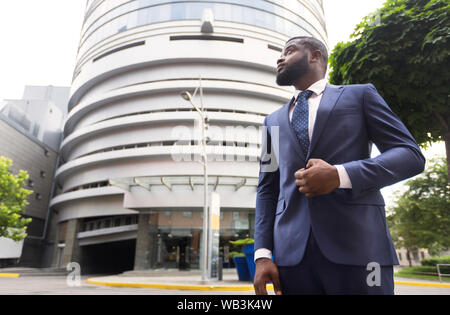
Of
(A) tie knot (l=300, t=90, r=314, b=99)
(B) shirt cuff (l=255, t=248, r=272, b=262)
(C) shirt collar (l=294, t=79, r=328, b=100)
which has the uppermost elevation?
(C) shirt collar (l=294, t=79, r=328, b=100)

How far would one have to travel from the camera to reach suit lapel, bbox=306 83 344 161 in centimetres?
130

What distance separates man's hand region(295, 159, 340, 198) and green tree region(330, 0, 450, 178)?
5.21m

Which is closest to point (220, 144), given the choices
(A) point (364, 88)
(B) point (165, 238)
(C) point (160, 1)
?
(B) point (165, 238)

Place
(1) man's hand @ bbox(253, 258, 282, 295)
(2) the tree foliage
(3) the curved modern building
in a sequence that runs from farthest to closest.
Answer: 1. (3) the curved modern building
2. (2) the tree foliage
3. (1) man's hand @ bbox(253, 258, 282, 295)

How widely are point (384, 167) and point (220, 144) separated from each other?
2231cm

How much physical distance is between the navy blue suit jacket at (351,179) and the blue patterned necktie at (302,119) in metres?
0.03

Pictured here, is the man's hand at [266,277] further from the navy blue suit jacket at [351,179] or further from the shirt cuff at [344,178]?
the shirt cuff at [344,178]

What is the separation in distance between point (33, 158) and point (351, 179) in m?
43.5

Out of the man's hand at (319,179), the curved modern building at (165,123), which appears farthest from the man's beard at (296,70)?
the curved modern building at (165,123)

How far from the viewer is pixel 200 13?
28531mm
